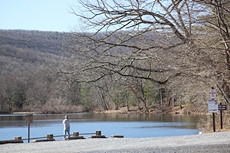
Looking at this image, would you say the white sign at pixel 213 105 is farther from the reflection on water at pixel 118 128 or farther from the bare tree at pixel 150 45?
the reflection on water at pixel 118 128

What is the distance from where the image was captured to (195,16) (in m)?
16.5

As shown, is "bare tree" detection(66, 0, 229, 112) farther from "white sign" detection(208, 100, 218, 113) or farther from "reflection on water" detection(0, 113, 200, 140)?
"reflection on water" detection(0, 113, 200, 140)

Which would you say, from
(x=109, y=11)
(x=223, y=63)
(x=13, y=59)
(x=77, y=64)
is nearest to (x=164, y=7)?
(x=109, y=11)

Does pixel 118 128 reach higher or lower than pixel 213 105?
lower

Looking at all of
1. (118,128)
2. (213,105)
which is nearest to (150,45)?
(213,105)

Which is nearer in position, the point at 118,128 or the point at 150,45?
the point at 150,45

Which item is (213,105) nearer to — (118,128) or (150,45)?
(150,45)

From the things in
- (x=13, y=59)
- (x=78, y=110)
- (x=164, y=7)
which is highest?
(x=13, y=59)

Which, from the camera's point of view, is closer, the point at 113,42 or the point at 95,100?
the point at 113,42

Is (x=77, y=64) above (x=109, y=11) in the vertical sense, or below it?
below

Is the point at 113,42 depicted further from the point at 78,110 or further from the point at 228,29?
the point at 78,110

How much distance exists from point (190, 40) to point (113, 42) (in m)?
3.65

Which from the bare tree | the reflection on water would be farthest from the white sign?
the reflection on water

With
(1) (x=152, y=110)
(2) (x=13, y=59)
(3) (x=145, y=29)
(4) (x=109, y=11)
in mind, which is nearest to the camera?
(4) (x=109, y=11)
